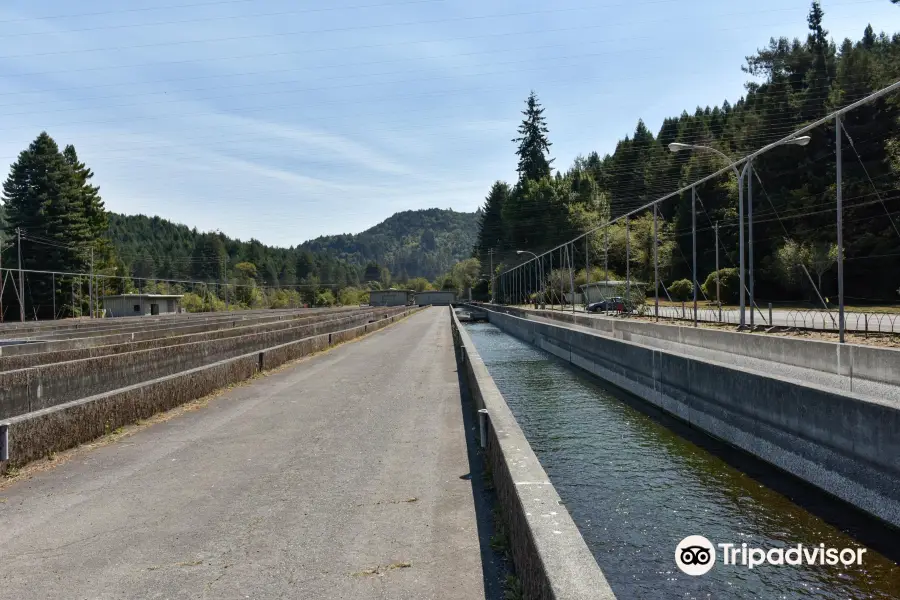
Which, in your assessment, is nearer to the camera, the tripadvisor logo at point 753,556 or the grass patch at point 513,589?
the grass patch at point 513,589

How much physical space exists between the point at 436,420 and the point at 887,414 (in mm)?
6546

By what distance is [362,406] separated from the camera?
1302cm

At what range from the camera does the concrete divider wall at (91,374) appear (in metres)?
11.2

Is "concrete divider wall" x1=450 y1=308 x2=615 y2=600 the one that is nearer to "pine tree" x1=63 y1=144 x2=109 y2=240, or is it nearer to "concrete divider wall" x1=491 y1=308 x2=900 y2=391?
"concrete divider wall" x1=491 y1=308 x2=900 y2=391

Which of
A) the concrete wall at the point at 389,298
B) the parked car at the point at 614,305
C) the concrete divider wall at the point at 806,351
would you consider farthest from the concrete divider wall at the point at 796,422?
the concrete wall at the point at 389,298

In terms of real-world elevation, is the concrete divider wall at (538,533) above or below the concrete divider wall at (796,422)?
above

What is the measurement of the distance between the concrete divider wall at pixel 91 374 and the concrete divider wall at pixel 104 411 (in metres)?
1.94

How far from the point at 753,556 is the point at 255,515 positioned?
5075mm

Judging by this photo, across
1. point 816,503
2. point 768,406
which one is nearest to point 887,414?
point 816,503

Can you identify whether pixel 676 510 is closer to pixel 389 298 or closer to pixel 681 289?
pixel 681 289

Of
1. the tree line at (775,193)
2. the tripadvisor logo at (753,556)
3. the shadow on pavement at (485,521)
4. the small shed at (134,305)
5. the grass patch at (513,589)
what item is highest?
the tree line at (775,193)

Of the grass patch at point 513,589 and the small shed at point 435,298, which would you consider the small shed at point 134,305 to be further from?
the small shed at point 435,298

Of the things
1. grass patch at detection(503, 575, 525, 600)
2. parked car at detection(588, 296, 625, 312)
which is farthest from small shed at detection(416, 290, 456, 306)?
grass patch at detection(503, 575, 525, 600)

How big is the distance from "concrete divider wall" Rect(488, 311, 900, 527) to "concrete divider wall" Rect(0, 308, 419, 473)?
9.83 meters
